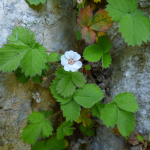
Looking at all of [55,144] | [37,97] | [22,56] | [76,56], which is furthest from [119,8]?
[55,144]

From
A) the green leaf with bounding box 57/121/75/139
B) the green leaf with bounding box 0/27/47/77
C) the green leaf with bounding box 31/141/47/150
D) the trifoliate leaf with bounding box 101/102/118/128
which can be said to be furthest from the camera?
the green leaf with bounding box 31/141/47/150

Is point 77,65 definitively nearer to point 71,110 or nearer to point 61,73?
point 61,73

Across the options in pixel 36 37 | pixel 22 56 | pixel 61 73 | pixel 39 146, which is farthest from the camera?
pixel 39 146

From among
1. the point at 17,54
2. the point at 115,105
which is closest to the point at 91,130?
the point at 115,105

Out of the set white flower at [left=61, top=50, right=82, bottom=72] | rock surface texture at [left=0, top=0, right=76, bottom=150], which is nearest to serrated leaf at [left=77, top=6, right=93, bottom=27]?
rock surface texture at [left=0, top=0, right=76, bottom=150]

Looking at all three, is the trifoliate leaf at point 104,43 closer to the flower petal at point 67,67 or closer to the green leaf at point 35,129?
the flower petal at point 67,67

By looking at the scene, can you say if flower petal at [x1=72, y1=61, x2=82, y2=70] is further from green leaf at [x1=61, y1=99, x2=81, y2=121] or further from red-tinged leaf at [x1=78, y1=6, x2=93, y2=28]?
red-tinged leaf at [x1=78, y1=6, x2=93, y2=28]

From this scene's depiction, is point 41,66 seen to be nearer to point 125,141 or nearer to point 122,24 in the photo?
point 122,24

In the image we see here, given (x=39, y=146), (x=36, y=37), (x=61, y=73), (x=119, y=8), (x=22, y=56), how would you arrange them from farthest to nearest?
(x=39, y=146) → (x=36, y=37) → (x=61, y=73) → (x=119, y=8) → (x=22, y=56)
